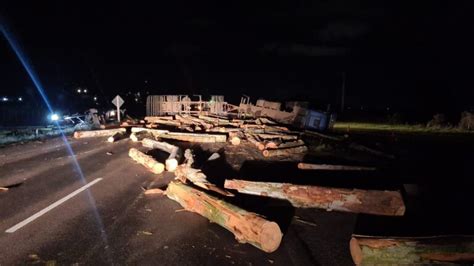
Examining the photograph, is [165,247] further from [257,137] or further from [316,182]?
[257,137]

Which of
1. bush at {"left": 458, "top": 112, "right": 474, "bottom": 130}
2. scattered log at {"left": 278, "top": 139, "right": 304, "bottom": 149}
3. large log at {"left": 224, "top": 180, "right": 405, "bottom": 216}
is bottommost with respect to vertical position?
scattered log at {"left": 278, "top": 139, "right": 304, "bottom": 149}

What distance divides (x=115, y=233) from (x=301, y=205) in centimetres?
395

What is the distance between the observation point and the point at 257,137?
50.4ft

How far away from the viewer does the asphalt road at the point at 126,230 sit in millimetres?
4984

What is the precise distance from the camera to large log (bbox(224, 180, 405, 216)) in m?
6.51

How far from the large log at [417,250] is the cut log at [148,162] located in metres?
6.90

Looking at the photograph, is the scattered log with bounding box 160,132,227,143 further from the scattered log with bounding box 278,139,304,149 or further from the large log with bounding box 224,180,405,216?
the large log with bounding box 224,180,405,216

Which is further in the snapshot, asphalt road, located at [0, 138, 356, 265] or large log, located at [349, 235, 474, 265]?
asphalt road, located at [0, 138, 356, 265]

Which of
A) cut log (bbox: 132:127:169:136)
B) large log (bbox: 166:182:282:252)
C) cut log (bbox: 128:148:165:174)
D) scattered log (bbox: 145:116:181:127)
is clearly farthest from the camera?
scattered log (bbox: 145:116:181:127)

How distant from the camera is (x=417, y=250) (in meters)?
4.38

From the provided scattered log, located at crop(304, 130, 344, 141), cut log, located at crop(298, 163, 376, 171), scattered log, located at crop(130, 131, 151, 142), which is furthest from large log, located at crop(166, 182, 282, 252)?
scattered log, located at crop(304, 130, 344, 141)

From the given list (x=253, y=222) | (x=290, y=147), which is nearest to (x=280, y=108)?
(x=290, y=147)

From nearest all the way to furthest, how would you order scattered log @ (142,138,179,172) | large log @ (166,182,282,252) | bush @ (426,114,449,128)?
1. large log @ (166,182,282,252)
2. scattered log @ (142,138,179,172)
3. bush @ (426,114,449,128)

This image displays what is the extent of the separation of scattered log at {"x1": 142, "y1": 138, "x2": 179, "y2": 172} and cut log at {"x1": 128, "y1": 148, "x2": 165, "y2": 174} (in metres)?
0.25
